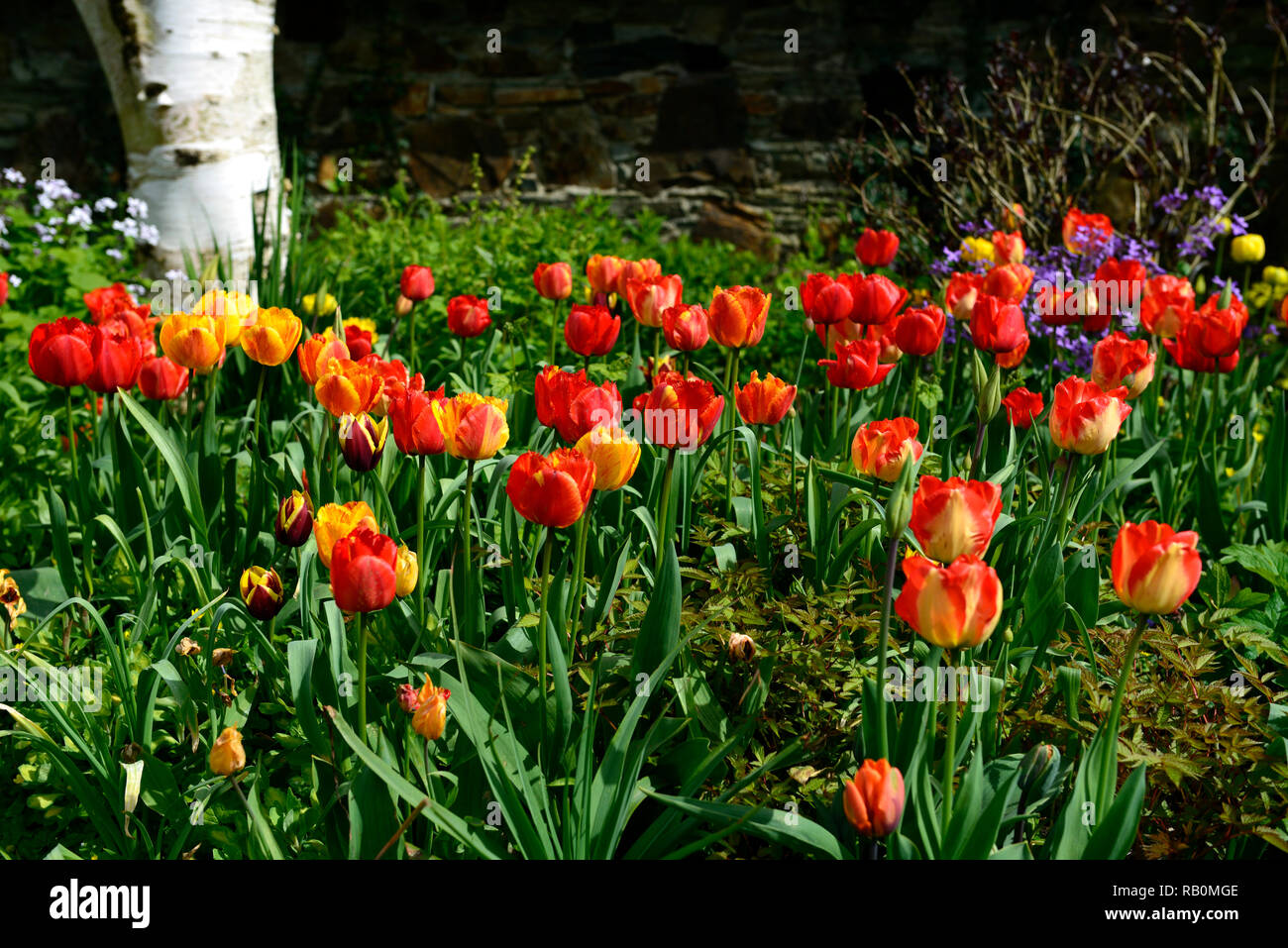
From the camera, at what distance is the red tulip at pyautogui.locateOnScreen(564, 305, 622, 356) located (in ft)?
6.70

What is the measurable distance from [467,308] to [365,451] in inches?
32.7

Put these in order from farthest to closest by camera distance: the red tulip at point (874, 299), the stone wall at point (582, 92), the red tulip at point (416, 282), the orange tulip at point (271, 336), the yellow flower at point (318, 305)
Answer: the stone wall at point (582, 92), the yellow flower at point (318, 305), the red tulip at point (416, 282), the red tulip at point (874, 299), the orange tulip at point (271, 336)

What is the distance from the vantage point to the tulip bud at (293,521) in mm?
1571

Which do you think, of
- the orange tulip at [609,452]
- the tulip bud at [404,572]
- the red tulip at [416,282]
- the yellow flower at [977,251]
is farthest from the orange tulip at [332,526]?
the yellow flower at [977,251]

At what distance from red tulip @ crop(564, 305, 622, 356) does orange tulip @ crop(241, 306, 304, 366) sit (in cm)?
50

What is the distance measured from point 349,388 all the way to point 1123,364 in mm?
1352

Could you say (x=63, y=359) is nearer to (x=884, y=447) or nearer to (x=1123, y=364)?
(x=884, y=447)

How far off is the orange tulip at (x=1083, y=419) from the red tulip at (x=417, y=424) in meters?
0.89

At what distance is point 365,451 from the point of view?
1610 mm

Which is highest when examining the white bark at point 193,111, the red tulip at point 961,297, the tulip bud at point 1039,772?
the white bark at point 193,111

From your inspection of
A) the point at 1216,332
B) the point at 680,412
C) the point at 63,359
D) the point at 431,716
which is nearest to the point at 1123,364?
the point at 1216,332

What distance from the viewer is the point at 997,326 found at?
199 cm

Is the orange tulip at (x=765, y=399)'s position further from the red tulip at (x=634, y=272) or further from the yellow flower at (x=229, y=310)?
the yellow flower at (x=229, y=310)
